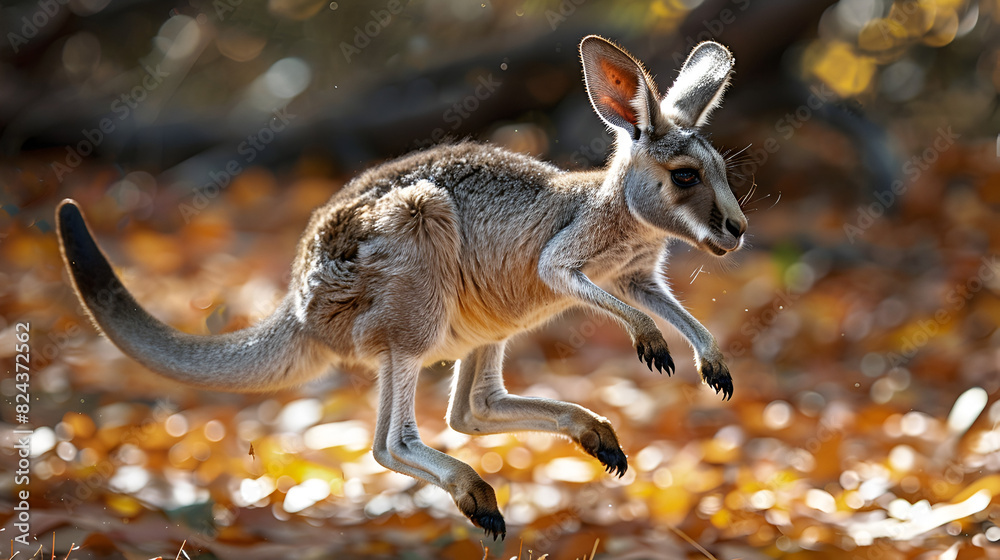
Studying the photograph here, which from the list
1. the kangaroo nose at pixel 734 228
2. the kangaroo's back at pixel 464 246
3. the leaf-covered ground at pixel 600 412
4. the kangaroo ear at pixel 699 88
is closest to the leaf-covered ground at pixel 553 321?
the leaf-covered ground at pixel 600 412

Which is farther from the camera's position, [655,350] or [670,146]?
[670,146]

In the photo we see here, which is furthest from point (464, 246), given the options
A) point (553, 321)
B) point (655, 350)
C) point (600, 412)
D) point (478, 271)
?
point (553, 321)

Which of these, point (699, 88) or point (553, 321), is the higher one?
point (699, 88)

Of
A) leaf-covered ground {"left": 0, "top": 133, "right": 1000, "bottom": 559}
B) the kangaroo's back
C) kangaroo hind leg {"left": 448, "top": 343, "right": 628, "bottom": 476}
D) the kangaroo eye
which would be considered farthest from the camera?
leaf-covered ground {"left": 0, "top": 133, "right": 1000, "bottom": 559}

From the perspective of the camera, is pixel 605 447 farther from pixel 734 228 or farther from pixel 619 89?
pixel 619 89

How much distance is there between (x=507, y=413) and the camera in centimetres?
379

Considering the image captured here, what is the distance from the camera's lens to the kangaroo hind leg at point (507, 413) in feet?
11.2

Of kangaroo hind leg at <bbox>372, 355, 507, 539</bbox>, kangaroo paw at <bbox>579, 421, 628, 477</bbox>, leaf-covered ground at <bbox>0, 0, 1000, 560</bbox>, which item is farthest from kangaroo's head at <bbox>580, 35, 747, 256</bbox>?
kangaroo hind leg at <bbox>372, 355, 507, 539</bbox>

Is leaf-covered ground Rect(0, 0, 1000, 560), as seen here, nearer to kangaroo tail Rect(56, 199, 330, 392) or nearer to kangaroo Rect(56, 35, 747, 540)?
kangaroo Rect(56, 35, 747, 540)

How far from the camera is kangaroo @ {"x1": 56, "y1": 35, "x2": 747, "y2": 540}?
3.34 metres

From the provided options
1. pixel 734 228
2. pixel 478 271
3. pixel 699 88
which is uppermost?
pixel 699 88

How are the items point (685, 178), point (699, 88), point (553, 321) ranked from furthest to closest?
1. point (553, 321)
2. point (699, 88)
3. point (685, 178)

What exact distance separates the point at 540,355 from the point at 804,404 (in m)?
2.20

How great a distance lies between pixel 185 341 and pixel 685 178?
7.05 feet
